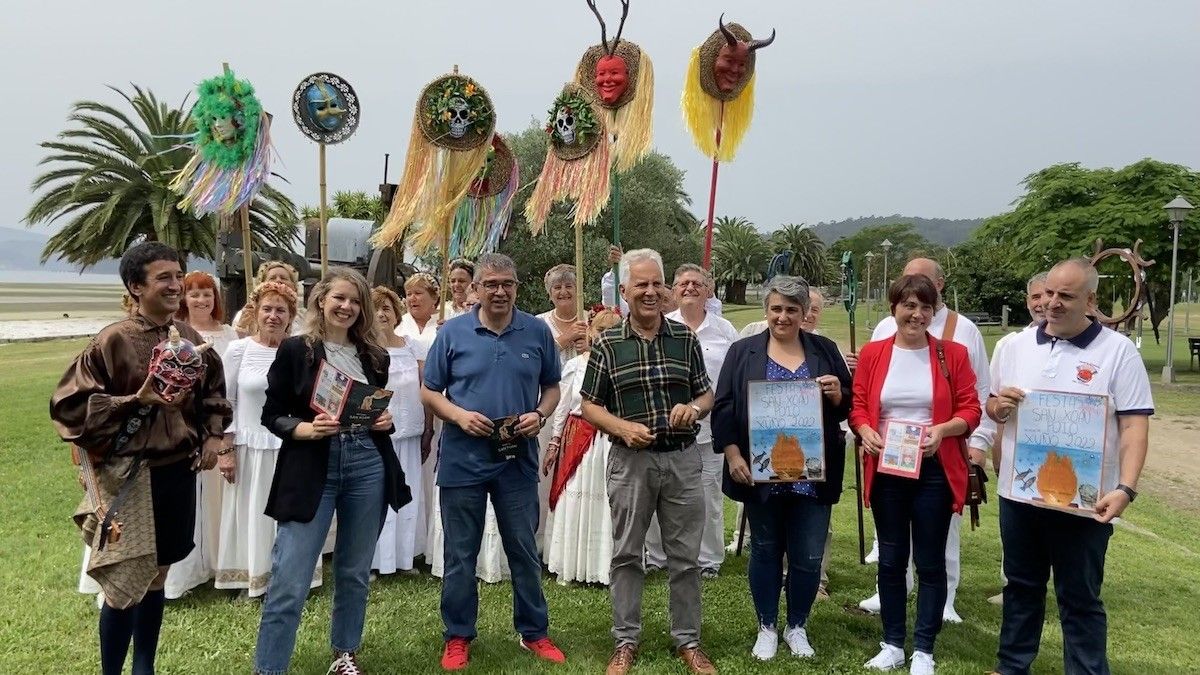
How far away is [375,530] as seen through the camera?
3535 mm

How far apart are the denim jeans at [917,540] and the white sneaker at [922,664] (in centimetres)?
3

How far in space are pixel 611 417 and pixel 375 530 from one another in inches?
47.7

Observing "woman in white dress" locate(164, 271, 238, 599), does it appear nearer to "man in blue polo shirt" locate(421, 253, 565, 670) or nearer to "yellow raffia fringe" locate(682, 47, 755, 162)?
"man in blue polo shirt" locate(421, 253, 565, 670)

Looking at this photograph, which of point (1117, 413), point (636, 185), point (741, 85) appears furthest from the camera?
point (636, 185)

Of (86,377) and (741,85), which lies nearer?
(86,377)

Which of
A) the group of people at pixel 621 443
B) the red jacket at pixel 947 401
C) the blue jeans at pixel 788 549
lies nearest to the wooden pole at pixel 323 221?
the group of people at pixel 621 443

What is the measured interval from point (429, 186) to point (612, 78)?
5.01 ft

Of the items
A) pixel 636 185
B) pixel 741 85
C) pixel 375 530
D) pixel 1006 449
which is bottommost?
pixel 375 530

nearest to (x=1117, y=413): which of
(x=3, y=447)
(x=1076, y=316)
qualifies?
(x=1076, y=316)

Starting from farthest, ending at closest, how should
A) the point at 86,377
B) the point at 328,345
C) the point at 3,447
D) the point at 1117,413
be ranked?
1. the point at 3,447
2. the point at 328,345
3. the point at 1117,413
4. the point at 86,377

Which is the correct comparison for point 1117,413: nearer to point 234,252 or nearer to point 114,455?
point 114,455

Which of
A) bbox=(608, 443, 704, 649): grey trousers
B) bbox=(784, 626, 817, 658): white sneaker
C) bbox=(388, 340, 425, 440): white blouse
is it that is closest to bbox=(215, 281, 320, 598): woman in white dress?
bbox=(388, 340, 425, 440): white blouse

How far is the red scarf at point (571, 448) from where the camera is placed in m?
4.88

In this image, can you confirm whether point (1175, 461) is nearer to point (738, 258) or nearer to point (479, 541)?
point (479, 541)
